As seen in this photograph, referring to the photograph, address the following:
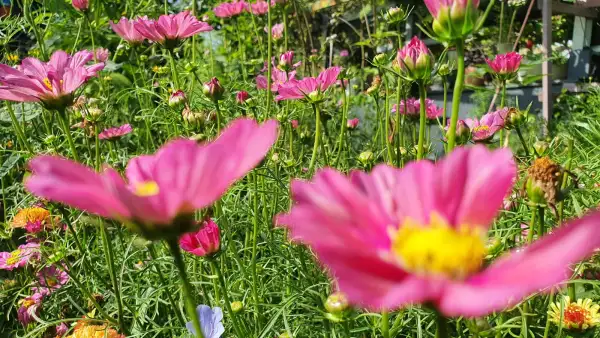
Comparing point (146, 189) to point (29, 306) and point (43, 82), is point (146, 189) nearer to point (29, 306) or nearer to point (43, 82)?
point (43, 82)

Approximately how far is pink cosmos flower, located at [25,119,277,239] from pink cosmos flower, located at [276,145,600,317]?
4cm

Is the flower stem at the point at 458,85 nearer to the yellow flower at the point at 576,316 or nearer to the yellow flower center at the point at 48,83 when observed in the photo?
the yellow flower at the point at 576,316

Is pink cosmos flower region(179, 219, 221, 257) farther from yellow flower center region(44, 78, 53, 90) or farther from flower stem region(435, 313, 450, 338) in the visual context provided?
flower stem region(435, 313, 450, 338)

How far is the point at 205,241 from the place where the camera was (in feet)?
1.91

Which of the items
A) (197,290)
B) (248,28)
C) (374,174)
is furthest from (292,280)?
(248,28)

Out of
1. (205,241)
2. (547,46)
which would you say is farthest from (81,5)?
(547,46)

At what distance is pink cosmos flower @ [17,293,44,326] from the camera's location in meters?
0.95

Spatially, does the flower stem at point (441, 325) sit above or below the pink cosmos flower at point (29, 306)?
above

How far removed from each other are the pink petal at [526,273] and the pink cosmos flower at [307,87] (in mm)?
613

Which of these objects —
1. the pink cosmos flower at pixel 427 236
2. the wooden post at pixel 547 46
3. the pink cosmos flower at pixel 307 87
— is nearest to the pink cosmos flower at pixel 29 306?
the pink cosmos flower at pixel 307 87

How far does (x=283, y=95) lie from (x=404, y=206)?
0.60 m

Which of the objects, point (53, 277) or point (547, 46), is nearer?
point (53, 277)

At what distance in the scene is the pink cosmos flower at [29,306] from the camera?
3.10ft

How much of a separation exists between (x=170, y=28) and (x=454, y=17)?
63 cm
